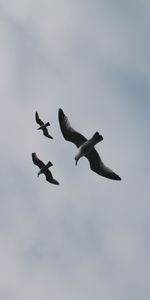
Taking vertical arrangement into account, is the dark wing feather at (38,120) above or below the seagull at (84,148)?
above

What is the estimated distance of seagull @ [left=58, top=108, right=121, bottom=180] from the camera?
7044cm

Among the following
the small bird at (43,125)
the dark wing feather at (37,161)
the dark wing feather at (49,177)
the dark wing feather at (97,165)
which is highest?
the small bird at (43,125)

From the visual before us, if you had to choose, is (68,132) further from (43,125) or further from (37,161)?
(43,125)

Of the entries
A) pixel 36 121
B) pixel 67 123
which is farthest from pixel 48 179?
pixel 67 123

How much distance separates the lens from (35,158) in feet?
289

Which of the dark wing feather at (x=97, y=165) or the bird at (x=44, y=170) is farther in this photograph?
the bird at (x=44, y=170)

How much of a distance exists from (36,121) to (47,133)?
1995 mm

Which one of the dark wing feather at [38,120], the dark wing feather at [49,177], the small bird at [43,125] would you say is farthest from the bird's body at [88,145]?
the dark wing feather at [38,120]

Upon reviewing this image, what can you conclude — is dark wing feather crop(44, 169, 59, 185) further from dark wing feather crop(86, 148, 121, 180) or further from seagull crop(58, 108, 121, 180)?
dark wing feather crop(86, 148, 121, 180)

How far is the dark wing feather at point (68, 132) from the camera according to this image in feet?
234

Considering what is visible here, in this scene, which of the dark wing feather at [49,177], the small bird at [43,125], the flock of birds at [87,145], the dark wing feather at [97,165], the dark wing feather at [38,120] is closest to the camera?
the flock of birds at [87,145]

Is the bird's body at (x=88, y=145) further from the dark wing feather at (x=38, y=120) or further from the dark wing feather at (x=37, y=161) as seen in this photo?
the dark wing feather at (x=38, y=120)

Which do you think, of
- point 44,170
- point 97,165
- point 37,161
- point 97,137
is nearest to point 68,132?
point 97,137

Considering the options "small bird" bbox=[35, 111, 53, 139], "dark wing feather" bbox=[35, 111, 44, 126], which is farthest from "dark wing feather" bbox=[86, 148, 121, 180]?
"dark wing feather" bbox=[35, 111, 44, 126]
